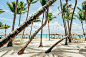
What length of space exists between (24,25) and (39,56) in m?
3.80

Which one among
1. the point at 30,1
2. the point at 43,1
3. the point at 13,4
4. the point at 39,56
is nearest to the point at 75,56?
the point at 39,56

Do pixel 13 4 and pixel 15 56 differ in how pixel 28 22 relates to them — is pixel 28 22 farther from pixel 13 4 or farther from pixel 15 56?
pixel 13 4

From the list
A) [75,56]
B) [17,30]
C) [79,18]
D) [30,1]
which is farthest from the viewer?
[79,18]

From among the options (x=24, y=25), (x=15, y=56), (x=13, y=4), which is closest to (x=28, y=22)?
(x=24, y=25)

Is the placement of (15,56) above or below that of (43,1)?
below

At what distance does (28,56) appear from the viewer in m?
4.70

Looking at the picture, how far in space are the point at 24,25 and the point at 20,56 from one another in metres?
3.95

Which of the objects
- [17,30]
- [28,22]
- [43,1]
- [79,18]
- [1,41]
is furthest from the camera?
[79,18]

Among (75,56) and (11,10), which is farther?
(11,10)

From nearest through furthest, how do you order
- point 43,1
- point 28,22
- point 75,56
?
1. point 28,22
2. point 75,56
3. point 43,1

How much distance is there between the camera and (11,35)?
1266mm

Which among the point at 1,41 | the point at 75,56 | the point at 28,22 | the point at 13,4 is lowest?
the point at 75,56

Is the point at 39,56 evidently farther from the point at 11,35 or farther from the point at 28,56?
the point at 11,35

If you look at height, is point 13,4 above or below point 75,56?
above
